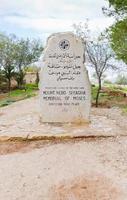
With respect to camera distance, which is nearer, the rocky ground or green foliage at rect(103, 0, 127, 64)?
the rocky ground

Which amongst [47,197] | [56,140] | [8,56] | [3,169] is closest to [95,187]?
[47,197]

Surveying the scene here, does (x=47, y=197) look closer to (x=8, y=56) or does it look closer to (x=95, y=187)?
(x=95, y=187)

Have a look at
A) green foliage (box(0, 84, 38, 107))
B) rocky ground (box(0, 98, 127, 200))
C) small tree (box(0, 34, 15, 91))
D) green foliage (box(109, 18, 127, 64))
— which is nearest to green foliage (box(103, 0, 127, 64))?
green foliage (box(109, 18, 127, 64))

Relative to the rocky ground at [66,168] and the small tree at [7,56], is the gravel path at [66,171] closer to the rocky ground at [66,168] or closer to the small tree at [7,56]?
the rocky ground at [66,168]

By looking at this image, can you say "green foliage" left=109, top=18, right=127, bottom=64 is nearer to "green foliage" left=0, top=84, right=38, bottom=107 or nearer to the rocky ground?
"green foliage" left=0, top=84, right=38, bottom=107

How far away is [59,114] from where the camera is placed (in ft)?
40.8

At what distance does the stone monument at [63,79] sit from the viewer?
12383mm

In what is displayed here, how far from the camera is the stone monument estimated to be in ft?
40.6

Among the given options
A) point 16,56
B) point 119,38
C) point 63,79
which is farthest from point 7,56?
point 63,79

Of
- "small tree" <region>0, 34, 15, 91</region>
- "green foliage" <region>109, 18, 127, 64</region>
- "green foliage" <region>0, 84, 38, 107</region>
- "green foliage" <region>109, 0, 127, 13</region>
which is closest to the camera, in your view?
"green foliage" <region>109, 0, 127, 13</region>

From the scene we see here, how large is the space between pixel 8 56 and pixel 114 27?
19.2 metres

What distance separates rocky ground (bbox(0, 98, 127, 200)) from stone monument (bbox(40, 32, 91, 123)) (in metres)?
1.03

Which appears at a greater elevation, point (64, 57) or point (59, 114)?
point (64, 57)

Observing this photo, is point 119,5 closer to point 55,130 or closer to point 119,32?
point 119,32
